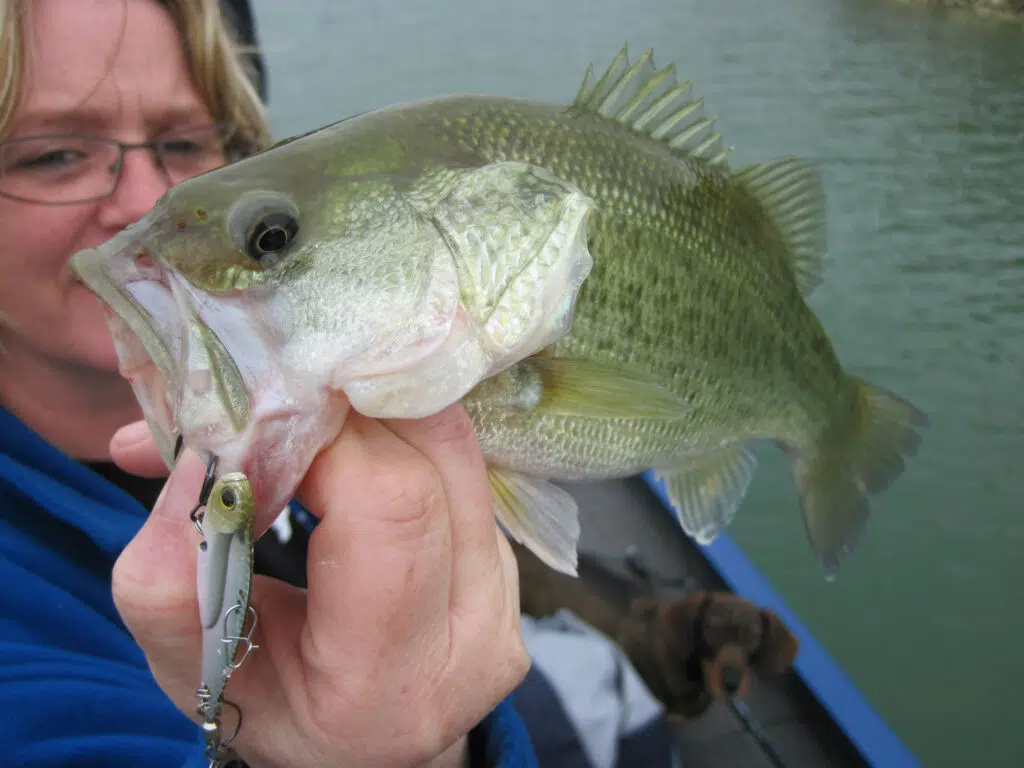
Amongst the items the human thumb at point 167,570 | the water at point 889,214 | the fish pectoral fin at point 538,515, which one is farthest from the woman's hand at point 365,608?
the water at point 889,214

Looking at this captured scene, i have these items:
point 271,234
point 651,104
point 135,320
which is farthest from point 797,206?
point 135,320

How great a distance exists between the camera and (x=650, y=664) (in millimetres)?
1950

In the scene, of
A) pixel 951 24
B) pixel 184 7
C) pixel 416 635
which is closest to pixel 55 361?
pixel 184 7

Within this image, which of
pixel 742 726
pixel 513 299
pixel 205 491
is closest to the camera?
pixel 205 491

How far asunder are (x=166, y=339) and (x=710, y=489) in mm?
876

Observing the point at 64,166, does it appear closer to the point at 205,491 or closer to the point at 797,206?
the point at 205,491

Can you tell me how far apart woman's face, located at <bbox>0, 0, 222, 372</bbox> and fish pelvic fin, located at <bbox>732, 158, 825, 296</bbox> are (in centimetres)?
94

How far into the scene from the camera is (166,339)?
0.56 m

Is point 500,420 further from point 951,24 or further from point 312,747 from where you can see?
point 951,24

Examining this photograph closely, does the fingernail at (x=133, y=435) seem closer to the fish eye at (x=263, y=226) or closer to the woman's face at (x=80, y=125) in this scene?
the fish eye at (x=263, y=226)

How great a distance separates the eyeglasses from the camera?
1.14m

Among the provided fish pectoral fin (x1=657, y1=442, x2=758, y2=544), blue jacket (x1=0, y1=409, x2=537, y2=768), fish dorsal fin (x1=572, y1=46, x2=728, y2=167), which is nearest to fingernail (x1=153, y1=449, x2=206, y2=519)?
blue jacket (x1=0, y1=409, x2=537, y2=768)

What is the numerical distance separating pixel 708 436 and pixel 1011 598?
285cm

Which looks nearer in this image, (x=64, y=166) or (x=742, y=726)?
(x=64, y=166)
